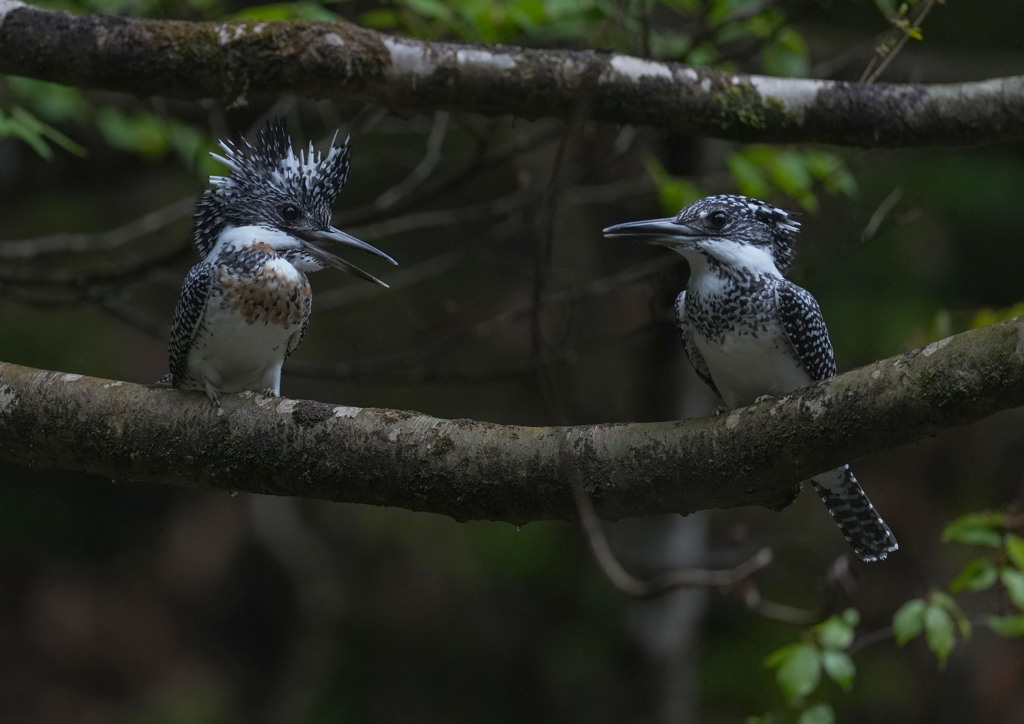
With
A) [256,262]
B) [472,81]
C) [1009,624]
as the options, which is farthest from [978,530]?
[256,262]

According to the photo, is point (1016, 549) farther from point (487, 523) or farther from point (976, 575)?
point (487, 523)

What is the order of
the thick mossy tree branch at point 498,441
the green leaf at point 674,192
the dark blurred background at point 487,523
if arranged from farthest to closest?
the dark blurred background at point 487,523 < the green leaf at point 674,192 < the thick mossy tree branch at point 498,441

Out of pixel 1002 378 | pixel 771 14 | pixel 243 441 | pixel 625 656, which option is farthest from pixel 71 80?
pixel 625 656

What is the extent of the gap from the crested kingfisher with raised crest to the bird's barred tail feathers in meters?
1.39

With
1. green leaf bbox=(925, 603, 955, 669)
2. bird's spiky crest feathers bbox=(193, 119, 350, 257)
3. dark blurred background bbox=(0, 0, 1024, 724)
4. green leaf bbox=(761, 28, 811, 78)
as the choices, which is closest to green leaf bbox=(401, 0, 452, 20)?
bird's spiky crest feathers bbox=(193, 119, 350, 257)

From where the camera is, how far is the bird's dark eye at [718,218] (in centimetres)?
282

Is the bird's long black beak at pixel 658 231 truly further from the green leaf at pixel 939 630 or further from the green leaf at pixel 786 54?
the green leaf at pixel 786 54

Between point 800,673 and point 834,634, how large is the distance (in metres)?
0.15

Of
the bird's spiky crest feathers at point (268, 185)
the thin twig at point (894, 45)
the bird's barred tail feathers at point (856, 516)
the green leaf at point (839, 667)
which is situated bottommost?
the green leaf at point (839, 667)

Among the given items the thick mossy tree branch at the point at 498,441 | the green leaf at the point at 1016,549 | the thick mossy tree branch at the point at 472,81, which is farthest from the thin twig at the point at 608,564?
the thick mossy tree branch at the point at 472,81

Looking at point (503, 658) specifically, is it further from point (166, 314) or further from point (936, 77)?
point (936, 77)

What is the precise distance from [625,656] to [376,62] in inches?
142

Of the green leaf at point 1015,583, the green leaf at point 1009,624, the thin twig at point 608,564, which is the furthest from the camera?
the green leaf at point 1009,624

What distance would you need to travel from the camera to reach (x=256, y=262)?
2.98 m
